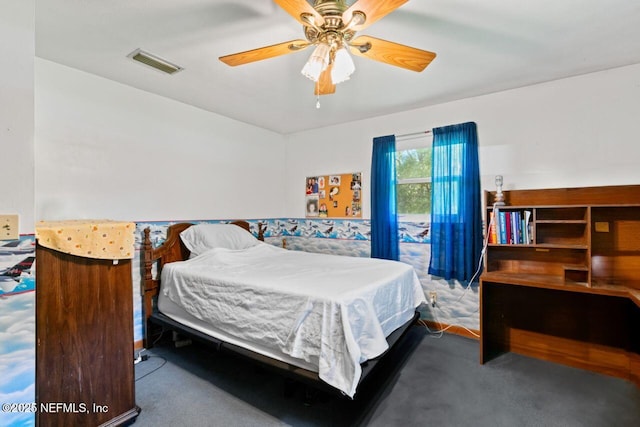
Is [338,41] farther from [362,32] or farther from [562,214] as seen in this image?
[562,214]

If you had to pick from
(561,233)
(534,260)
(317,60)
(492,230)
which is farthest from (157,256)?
(561,233)

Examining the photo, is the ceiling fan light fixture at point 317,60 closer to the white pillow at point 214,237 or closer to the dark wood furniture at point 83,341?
the dark wood furniture at point 83,341

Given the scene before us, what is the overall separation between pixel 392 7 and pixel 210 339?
2369 millimetres

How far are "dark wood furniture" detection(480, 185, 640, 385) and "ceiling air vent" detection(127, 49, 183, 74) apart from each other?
2931 millimetres

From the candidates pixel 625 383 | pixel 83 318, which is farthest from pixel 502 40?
pixel 83 318

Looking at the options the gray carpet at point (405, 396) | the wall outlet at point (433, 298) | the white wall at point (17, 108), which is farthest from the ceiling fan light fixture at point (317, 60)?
the wall outlet at point (433, 298)

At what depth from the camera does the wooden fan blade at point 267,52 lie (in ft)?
5.22

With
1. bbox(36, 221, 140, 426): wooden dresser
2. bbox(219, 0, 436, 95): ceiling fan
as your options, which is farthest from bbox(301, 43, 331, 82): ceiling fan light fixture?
bbox(36, 221, 140, 426): wooden dresser

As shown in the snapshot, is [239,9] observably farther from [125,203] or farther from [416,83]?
[125,203]

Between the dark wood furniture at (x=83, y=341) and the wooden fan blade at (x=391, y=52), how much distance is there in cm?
192

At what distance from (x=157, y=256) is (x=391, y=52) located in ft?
8.63

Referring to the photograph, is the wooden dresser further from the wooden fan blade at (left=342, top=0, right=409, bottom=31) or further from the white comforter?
Result: the wooden fan blade at (left=342, top=0, right=409, bottom=31)

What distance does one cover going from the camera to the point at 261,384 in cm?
214

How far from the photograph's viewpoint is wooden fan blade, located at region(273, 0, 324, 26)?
128cm
